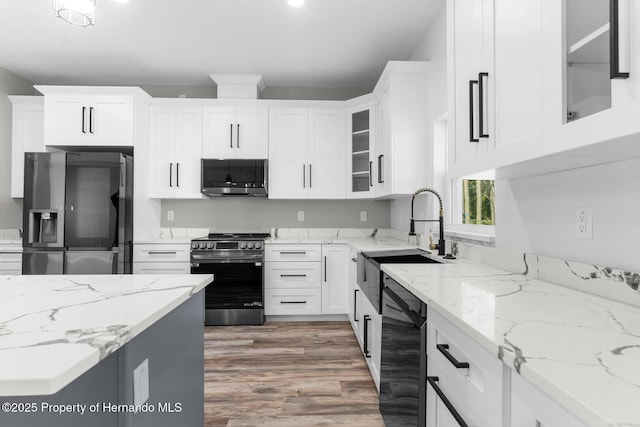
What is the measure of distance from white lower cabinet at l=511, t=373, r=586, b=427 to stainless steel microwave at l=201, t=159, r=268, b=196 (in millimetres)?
3337

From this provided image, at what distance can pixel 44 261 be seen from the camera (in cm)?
331

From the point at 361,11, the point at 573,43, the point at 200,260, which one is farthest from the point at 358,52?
the point at 573,43

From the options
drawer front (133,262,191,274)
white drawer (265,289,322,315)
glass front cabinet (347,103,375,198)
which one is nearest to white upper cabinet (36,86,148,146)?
drawer front (133,262,191,274)

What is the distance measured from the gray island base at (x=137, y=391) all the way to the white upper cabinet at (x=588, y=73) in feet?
4.24

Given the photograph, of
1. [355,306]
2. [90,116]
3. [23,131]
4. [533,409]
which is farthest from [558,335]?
[23,131]

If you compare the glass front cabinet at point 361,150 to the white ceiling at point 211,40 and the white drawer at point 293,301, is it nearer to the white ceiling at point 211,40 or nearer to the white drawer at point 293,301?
the white ceiling at point 211,40

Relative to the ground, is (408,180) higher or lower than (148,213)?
higher

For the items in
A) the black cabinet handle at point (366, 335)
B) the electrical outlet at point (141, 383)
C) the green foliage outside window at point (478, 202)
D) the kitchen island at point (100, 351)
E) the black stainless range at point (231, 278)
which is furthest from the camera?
the black stainless range at point (231, 278)

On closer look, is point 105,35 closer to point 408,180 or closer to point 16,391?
point 408,180

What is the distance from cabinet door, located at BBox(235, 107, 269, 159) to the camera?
394 centimetres

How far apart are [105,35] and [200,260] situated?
219cm

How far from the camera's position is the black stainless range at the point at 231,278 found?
11.7 feet

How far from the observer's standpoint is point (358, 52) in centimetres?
348

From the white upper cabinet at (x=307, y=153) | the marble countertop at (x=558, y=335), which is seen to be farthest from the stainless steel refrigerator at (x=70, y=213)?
the marble countertop at (x=558, y=335)
